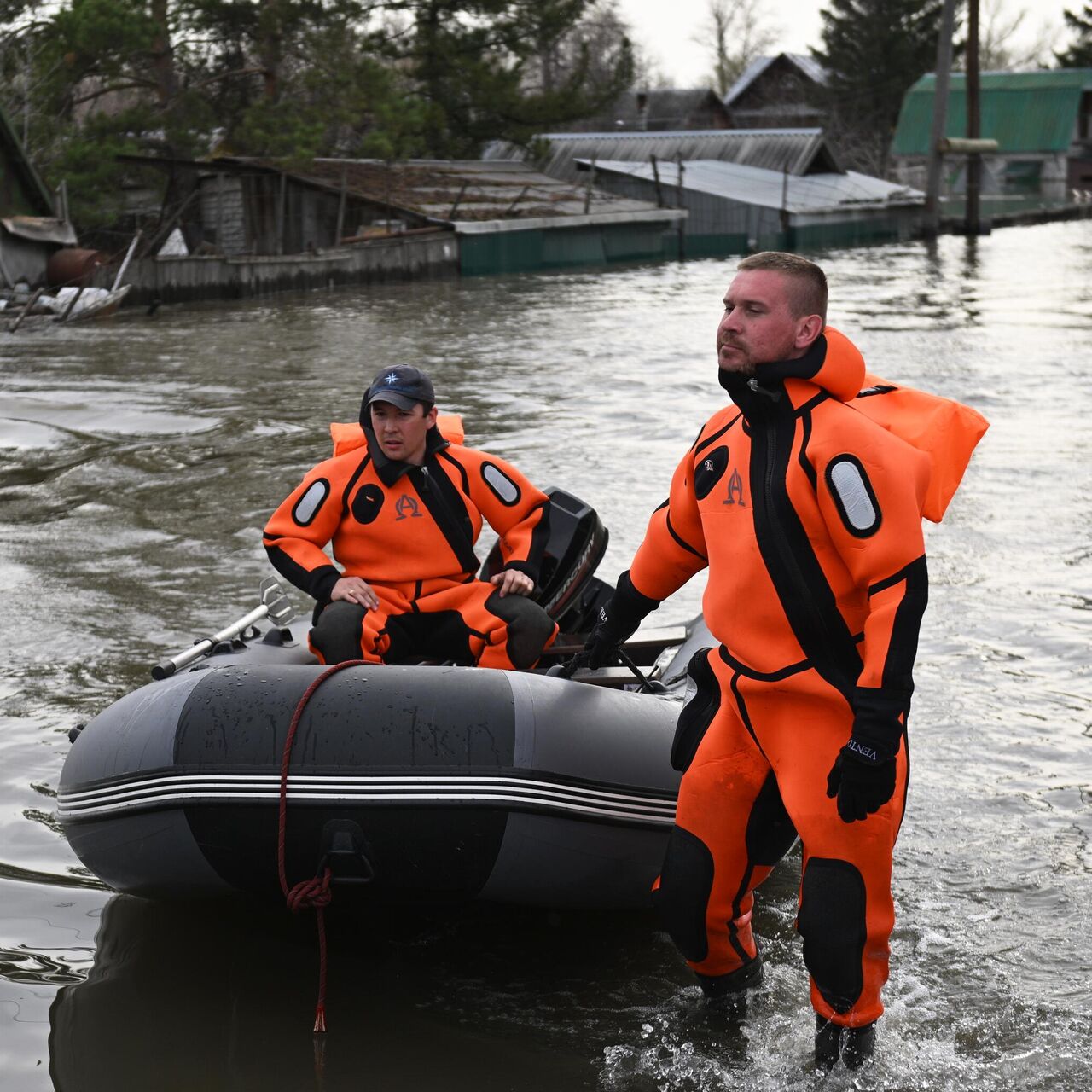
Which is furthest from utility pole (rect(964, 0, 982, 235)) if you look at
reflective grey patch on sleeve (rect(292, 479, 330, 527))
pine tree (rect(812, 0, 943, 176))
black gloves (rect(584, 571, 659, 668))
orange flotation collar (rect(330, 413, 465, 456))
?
black gloves (rect(584, 571, 659, 668))

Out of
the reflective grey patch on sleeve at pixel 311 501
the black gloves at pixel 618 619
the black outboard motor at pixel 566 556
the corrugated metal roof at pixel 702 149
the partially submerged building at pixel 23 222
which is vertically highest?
the corrugated metal roof at pixel 702 149

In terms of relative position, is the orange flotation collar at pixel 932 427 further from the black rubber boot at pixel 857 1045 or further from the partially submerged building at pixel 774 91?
the partially submerged building at pixel 774 91

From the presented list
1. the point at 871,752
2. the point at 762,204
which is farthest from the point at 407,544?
the point at 762,204

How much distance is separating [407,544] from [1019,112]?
2309 inches

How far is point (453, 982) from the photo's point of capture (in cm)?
402

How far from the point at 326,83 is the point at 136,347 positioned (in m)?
10.3

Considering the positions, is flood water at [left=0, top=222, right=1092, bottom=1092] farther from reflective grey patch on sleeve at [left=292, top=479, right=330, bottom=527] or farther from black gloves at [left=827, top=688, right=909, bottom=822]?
reflective grey patch on sleeve at [left=292, top=479, right=330, bottom=527]

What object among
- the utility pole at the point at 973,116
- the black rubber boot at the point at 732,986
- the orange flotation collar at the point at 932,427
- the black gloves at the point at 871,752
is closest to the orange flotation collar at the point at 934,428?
the orange flotation collar at the point at 932,427

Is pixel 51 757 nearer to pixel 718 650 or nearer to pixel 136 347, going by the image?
pixel 718 650

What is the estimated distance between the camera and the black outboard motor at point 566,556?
5418 mm

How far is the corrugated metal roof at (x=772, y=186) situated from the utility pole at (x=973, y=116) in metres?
2.34

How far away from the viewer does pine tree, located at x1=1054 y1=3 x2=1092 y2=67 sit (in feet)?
209

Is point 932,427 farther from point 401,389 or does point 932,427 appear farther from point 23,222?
point 23,222

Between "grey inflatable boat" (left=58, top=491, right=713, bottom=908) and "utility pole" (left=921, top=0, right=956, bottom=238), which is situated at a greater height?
"utility pole" (left=921, top=0, right=956, bottom=238)
